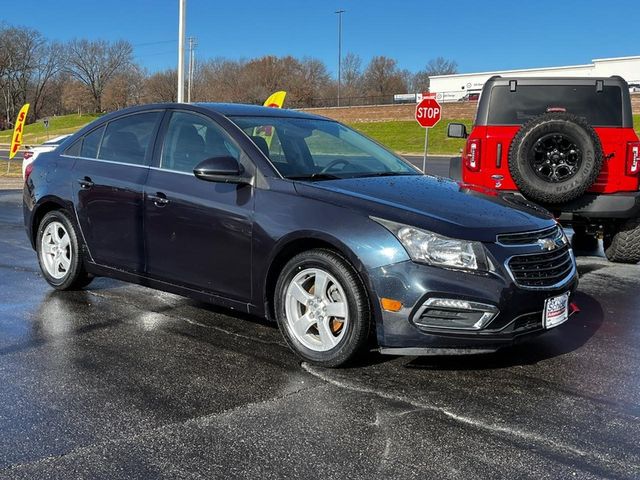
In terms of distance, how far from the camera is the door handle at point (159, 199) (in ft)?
16.2

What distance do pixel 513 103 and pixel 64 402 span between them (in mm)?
6146

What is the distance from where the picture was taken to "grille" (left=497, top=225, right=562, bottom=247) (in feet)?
12.9

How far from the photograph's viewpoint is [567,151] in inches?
274

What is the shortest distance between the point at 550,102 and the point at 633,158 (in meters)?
1.15

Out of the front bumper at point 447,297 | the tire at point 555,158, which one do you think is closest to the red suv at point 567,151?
the tire at point 555,158

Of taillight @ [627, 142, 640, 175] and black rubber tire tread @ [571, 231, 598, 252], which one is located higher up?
taillight @ [627, 142, 640, 175]

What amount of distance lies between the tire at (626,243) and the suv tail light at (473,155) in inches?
69.6

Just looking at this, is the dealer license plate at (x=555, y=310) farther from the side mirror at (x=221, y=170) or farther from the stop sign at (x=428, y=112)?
the stop sign at (x=428, y=112)

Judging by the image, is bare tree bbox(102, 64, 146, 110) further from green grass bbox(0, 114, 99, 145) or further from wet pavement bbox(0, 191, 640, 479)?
wet pavement bbox(0, 191, 640, 479)

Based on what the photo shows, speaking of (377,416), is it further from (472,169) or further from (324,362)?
(472,169)

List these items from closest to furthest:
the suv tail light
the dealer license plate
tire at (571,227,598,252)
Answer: the dealer license plate → the suv tail light → tire at (571,227,598,252)

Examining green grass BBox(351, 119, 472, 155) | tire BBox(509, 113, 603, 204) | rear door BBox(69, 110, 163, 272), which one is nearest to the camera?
rear door BBox(69, 110, 163, 272)

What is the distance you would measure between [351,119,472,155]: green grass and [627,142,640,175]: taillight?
3369 centimetres

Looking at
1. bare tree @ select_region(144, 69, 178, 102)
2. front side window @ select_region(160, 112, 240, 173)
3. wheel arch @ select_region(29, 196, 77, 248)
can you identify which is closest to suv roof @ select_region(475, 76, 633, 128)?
front side window @ select_region(160, 112, 240, 173)
